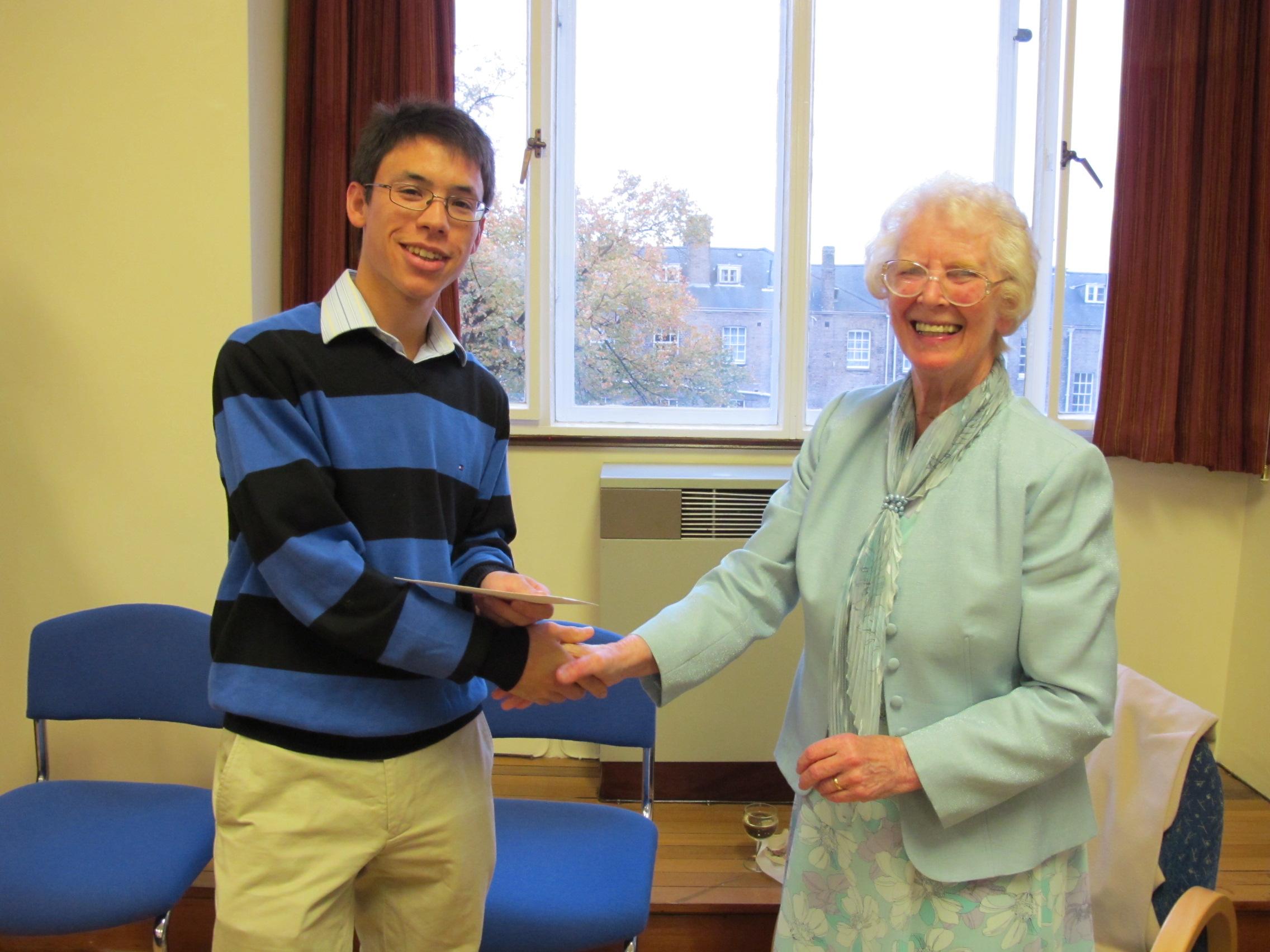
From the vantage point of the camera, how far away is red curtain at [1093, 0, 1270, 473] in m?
3.01

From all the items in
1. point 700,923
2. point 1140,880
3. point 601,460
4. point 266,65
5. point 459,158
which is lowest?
point 700,923

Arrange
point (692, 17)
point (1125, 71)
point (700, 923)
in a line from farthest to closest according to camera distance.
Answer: point (692, 17)
point (1125, 71)
point (700, 923)

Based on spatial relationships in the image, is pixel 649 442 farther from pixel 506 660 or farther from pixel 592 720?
pixel 506 660

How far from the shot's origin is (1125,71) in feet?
10.1

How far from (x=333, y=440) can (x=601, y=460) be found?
2005mm

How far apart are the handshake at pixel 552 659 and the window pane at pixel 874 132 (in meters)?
2.09

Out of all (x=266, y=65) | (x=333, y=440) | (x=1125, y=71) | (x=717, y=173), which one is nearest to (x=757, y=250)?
(x=717, y=173)

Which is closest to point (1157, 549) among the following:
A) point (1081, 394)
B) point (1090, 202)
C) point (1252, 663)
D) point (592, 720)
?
point (1252, 663)

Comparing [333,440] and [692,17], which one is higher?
[692,17]

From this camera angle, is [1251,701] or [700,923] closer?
[700,923]

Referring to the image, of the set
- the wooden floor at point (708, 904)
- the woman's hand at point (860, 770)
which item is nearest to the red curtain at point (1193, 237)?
the wooden floor at point (708, 904)

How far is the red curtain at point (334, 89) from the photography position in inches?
113

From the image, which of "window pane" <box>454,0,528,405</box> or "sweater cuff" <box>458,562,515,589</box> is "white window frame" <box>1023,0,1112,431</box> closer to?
"window pane" <box>454,0,528,405</box>

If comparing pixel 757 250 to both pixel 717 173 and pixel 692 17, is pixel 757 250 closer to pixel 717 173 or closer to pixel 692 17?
pixel 717 173
